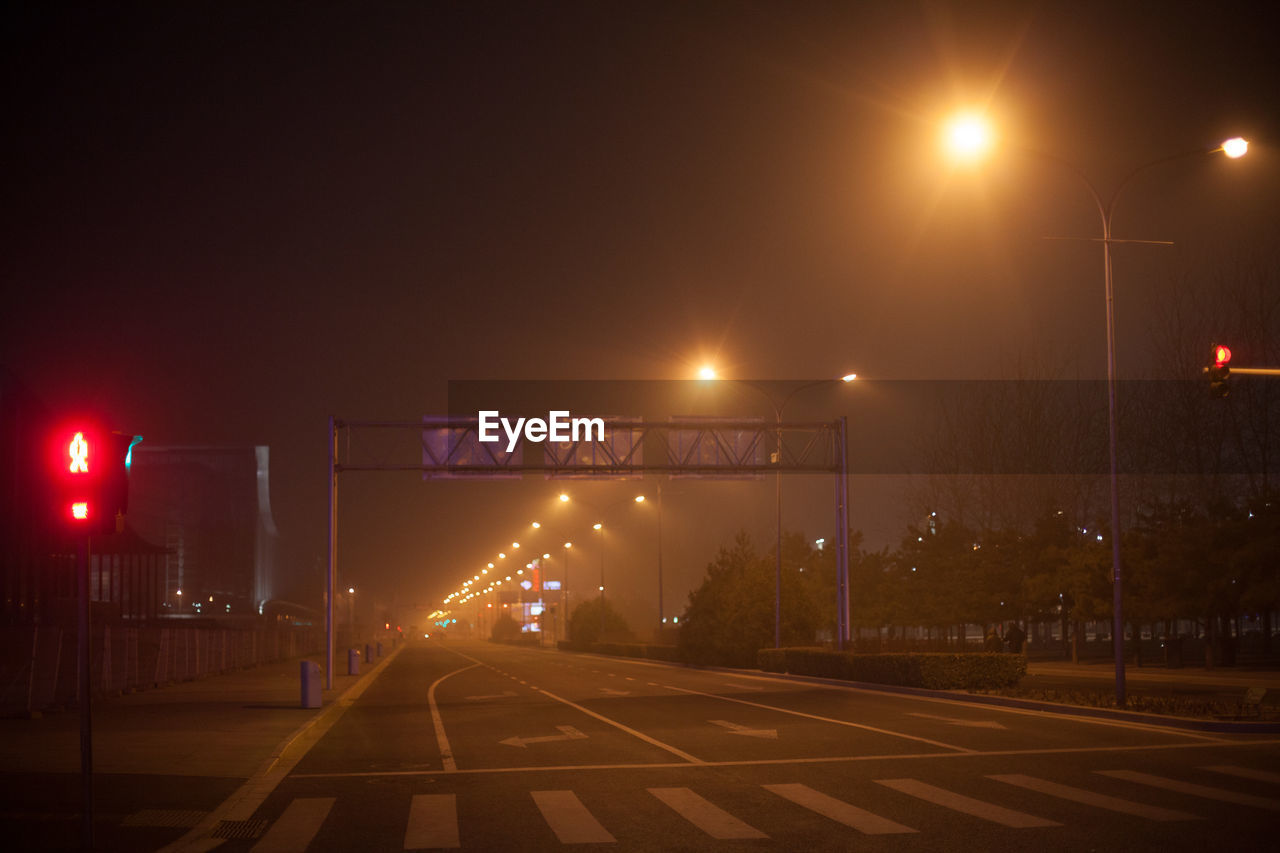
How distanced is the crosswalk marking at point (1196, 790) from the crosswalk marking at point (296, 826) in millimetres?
8959

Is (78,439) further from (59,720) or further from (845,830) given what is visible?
(59,720)

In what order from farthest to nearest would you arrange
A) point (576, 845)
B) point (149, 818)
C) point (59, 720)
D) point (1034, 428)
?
Result: point (1034, 428) < point (59, 720) < point (149, 818) < point (576, 845)

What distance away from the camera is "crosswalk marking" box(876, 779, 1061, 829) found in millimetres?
11375

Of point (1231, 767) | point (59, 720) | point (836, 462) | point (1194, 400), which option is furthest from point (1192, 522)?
point (59, 720)

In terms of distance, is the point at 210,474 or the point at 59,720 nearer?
the point at 59,720

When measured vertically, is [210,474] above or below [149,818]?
above

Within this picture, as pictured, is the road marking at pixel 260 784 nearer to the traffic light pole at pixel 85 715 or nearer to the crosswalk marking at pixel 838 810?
the traffic light pole at pixel 85 715

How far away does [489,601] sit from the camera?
181000 mm

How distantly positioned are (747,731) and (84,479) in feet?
44.8

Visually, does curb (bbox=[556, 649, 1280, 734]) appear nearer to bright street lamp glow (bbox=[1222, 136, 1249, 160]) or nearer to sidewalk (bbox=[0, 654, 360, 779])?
bright street lamp glow (bbox=[1222, 136, 1249, 160])

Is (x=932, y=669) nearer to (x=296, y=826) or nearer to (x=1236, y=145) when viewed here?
(x=1236, y=145)

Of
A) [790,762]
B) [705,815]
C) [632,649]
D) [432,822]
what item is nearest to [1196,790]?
[790,762]

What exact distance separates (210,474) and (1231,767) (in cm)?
18747

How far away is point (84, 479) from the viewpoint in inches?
396
